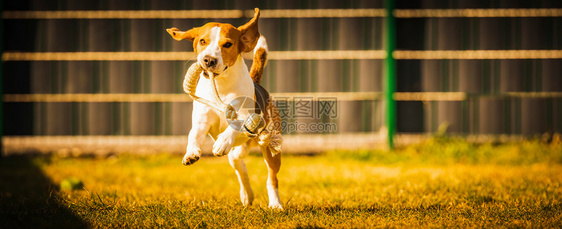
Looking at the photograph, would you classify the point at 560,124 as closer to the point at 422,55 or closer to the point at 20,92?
the point at 422,55

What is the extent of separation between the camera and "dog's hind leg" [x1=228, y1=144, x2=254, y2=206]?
4.57 m

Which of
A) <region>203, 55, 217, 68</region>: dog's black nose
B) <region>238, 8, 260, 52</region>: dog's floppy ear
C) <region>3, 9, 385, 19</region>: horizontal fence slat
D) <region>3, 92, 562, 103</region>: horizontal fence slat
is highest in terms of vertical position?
<region>3, 9, 385, 19</region>: horizontal fence slat

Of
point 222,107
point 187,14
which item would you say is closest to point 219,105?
point 222,107

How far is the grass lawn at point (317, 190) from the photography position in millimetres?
4055

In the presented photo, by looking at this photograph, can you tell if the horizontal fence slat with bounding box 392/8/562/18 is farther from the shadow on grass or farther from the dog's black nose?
the dog's black nose

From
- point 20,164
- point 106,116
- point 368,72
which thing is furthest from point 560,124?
point 20,164

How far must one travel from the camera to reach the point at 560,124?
9.22 metres

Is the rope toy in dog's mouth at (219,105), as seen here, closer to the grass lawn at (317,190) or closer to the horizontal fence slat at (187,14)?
the grass lawn at (317,190)

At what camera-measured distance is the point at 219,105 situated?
4.11m

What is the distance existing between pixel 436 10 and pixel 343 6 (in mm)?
1300

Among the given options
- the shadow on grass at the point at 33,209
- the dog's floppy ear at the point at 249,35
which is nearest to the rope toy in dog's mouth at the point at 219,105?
the dog's floppy ear at the point at 249,35

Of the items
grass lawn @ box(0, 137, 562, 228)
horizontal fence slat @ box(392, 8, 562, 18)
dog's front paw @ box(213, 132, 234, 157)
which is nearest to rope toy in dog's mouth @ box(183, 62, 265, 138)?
dog's front paw @ box(213, 132, 234, 157)

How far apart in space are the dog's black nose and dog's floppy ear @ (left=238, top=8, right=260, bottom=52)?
1.14 ft

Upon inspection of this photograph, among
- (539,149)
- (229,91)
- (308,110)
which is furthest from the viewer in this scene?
(308,110)
